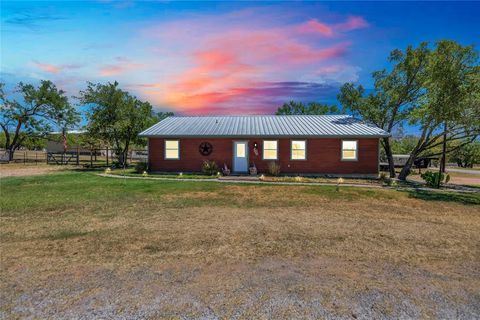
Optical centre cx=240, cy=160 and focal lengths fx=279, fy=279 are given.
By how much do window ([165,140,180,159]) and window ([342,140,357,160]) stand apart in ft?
40.5

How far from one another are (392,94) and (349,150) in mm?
7678

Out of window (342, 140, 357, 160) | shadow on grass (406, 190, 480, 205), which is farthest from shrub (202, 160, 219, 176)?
shadow on grass (406, 190, 480, 205)

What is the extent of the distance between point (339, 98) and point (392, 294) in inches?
980

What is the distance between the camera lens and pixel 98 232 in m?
7.29

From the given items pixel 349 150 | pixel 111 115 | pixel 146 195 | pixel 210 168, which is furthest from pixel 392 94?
pixel 111 115

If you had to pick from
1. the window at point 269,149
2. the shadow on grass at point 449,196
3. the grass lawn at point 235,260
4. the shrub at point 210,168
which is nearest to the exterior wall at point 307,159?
the window at point 269,149

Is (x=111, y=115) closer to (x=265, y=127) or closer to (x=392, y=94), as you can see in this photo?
(x=265, y=127)

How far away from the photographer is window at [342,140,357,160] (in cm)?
2028

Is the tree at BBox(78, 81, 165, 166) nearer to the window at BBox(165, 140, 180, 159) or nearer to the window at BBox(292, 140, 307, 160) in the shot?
the window at BBox(165, 140, 180, 159)

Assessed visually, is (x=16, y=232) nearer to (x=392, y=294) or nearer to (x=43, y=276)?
(x=43, y=276)

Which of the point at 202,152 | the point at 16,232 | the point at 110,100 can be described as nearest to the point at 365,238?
the point at 16,232

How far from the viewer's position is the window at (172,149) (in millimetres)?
21203

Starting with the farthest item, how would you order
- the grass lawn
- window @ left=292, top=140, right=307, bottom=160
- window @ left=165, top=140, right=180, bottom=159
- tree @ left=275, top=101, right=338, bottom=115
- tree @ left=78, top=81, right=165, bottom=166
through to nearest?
tree @ left=275, top=101, right=338, bottom=115 → tree @ left=78, top=81, right=165, bottom=166 → window @ left=165, top=140, right=180, bottom=159 → window @ left=292, top=140, right=307, bottom=160 → the grass lawn

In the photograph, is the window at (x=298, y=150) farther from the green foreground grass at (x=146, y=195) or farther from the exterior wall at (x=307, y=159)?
the green foreground grass at (x=146, y=195)
